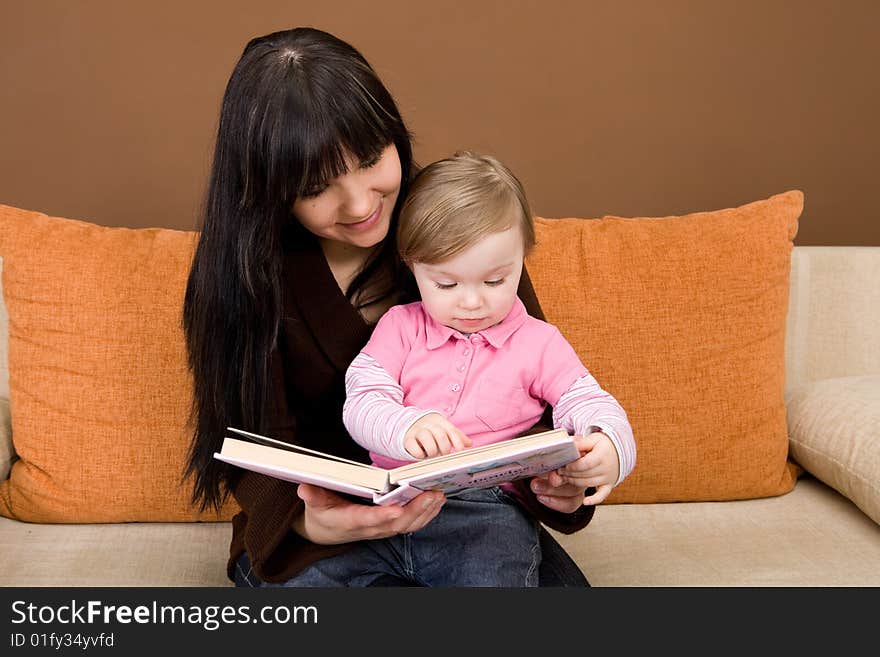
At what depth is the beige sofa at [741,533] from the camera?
176 cm

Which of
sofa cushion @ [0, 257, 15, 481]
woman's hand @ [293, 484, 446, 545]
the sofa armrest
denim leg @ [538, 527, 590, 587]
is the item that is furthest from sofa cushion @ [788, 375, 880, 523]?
sofa cushion @ [0, 257, 15, 481]

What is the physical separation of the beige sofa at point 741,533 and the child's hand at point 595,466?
0.49 m

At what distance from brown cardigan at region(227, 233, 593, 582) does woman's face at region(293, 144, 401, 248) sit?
0.46 feet

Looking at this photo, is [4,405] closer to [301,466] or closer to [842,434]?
[301,466]

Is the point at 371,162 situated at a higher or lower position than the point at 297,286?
higher

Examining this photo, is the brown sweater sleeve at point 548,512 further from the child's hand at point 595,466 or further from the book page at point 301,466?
the book page at point 301,466

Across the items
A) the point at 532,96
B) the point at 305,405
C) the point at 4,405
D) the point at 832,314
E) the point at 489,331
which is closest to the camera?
the point at 489,331

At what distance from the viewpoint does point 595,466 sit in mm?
1301

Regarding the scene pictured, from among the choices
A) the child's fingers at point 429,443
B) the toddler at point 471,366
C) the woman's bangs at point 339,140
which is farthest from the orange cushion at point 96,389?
the child's fingers at point 429,443

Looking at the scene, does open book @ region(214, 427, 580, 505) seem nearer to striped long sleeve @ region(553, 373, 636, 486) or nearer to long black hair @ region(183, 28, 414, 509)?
striped long sleeve @ region(553, 373, 636, 486)

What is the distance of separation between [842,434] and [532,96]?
3.74 feet

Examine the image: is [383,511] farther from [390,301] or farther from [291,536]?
[390,301]

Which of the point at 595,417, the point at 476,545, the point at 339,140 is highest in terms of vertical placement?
the point at 339,140

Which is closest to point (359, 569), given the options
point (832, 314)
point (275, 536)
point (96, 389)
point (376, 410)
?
point (275, 536)
